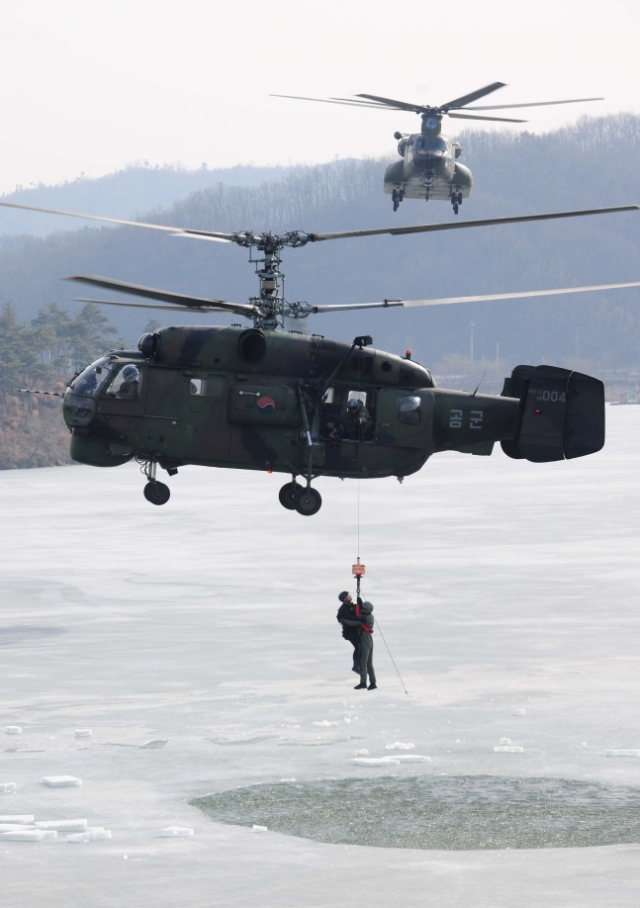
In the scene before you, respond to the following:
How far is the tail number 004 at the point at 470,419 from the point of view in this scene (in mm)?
32312

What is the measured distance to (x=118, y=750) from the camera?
83938mm

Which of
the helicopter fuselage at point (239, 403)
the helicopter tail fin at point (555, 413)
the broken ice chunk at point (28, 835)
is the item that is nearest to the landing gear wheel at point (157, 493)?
the helicopter fuselage at point (239, 403)

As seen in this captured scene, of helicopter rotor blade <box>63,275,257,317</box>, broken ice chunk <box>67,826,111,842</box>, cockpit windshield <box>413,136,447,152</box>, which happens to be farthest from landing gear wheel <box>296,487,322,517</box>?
cockpit windshield <box>413,136,447,152</box>

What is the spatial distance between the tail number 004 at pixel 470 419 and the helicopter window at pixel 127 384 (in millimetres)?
6766

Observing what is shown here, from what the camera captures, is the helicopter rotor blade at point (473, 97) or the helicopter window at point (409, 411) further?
the helicopter rotor blade at point (473, 97)

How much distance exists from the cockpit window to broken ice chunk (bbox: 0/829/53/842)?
38.1 meters

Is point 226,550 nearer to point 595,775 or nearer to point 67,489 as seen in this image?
point 67,489

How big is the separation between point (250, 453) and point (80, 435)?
3585 millimetres

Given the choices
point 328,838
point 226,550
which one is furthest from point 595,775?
point 226,550

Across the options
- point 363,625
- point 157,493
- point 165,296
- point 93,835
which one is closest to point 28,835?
point 93,835

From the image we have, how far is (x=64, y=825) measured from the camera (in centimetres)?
6994

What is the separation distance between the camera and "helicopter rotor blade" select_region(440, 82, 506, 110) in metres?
60.3

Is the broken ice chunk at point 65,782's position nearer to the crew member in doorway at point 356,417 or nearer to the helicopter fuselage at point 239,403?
the helicopter fuselage at point 239,403

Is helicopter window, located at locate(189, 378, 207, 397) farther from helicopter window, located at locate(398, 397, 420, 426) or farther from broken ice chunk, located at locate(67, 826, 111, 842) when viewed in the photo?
broken ice chunk, located at locate(67, 826, 111, 842)
